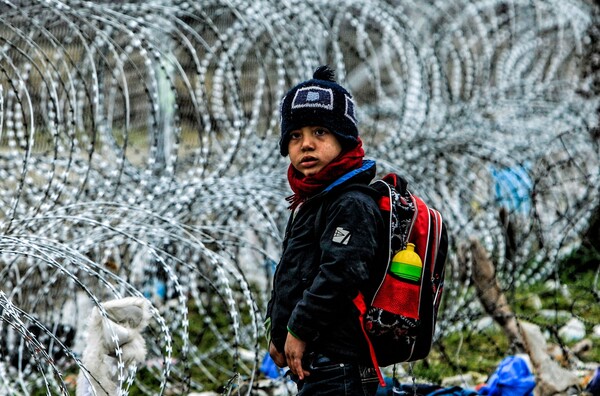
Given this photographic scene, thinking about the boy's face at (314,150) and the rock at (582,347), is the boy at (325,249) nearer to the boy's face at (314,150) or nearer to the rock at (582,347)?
the boy's face at (314,150)

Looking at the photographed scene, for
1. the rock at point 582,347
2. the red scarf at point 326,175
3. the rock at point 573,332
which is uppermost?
the red scarf at point 326,175

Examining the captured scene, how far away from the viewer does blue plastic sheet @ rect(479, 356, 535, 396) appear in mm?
4188

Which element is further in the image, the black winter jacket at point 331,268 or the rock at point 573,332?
the rock at point 573,332

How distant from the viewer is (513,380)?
4.20 metres

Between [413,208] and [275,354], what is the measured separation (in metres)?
0.62

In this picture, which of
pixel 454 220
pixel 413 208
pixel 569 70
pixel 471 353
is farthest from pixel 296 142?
pixel 569 70

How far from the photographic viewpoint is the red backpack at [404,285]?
2.80 meters

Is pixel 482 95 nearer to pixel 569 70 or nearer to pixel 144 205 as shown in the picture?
pixel 569 70

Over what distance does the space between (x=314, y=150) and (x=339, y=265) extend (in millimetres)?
397

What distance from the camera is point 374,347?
287 centimetres

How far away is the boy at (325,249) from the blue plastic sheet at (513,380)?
148cm

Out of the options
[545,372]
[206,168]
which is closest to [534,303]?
[545,372]

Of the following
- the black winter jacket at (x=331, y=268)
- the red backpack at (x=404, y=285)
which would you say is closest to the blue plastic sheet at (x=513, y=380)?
the red backpack at (x=404, y=285)

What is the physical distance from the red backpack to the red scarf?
10cm
